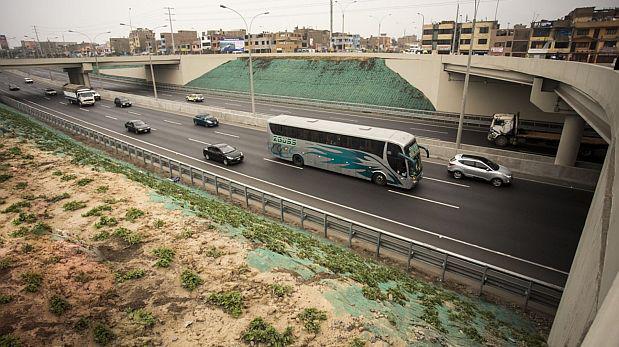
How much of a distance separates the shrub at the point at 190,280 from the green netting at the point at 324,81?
37374 mm

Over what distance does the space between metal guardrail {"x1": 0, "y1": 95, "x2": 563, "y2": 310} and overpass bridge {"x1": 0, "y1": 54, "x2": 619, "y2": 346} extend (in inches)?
88.3

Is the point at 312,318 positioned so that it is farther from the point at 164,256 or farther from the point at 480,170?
the point at 480,170

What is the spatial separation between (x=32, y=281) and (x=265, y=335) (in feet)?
21.7

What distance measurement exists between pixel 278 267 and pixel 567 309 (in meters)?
7.25

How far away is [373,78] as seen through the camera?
49094 millimetres

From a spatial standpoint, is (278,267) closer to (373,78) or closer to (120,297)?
(120,297)

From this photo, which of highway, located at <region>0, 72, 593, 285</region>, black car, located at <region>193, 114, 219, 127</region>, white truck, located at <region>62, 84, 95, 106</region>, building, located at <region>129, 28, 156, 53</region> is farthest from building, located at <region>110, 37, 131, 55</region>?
highway, located at <region>0, 72, 593, 285</region>

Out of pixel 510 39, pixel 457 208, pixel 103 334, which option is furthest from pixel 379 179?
pixel 510 39

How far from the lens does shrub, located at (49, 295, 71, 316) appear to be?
773 cm

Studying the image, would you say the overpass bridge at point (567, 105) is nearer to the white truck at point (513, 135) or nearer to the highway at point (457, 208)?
the white truck at point (513, 135)

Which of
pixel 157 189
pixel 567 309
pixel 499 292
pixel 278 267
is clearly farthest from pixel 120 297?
pixel 499 292

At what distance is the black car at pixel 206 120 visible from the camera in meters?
35.5

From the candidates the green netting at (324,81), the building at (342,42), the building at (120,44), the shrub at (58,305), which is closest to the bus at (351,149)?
the shrub at (58,305)

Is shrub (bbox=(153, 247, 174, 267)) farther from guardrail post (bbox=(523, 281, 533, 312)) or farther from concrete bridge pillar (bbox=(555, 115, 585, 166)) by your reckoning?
concrete bridge pillar (bbox=(555, 115, 585, 166))
